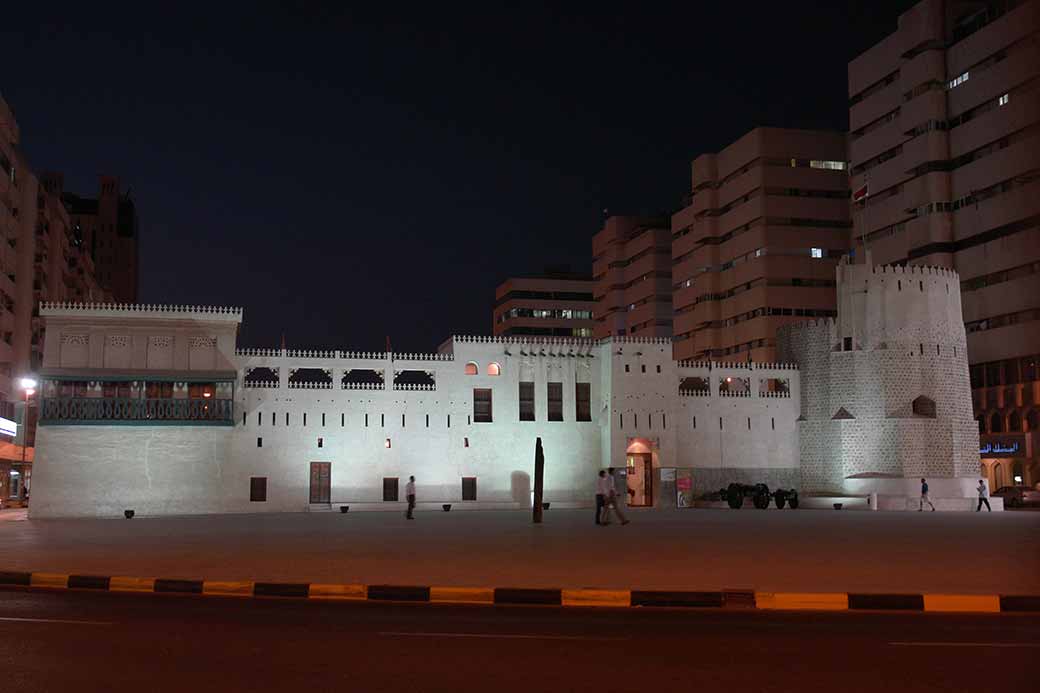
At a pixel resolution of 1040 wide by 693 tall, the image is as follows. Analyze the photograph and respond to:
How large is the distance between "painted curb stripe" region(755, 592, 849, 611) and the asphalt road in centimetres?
51

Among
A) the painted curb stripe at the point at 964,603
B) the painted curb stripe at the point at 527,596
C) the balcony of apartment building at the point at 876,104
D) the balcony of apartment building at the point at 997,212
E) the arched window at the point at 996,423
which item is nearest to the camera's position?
the painted curb stripe at the point at 964,603

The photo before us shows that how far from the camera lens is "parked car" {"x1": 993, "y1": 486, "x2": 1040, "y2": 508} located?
150 feet

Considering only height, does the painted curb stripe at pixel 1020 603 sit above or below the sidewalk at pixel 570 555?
below

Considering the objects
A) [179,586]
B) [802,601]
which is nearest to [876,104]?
[802,601]

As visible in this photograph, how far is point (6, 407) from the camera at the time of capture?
52.2 meters

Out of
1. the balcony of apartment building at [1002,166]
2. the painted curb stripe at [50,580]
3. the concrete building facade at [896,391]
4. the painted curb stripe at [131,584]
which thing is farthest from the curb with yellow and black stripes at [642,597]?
the balcony of apartment building at [1002,166]

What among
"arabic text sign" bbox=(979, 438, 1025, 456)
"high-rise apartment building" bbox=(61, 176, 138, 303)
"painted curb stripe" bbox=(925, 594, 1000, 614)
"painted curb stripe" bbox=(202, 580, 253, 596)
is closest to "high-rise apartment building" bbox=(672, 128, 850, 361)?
"arabic text sign" bbox=(979, 438, 1025, 456)

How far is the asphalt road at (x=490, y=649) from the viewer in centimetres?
699

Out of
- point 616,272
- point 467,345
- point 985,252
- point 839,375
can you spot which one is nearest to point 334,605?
point 467,345

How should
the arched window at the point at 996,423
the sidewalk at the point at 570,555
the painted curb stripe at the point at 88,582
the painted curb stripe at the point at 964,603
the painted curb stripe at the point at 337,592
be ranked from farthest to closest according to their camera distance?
the arched window at the point at 996,423, the painted curb stripe at the point at 88,582, the sidewalk at the point at 570,555, the painted curb stripe at the point at 337,592, the painted curb stripe at the point at 964,603

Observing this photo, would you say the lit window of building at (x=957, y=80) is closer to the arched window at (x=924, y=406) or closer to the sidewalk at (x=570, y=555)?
the arched window at (x=924, y=406)

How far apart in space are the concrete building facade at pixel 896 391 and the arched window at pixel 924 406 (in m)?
0.04

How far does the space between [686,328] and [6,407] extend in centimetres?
5019

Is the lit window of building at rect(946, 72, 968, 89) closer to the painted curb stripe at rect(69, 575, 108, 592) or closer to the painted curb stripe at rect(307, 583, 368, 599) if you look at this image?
the painted curb stripe at rect(307, 583, 368, 599)
